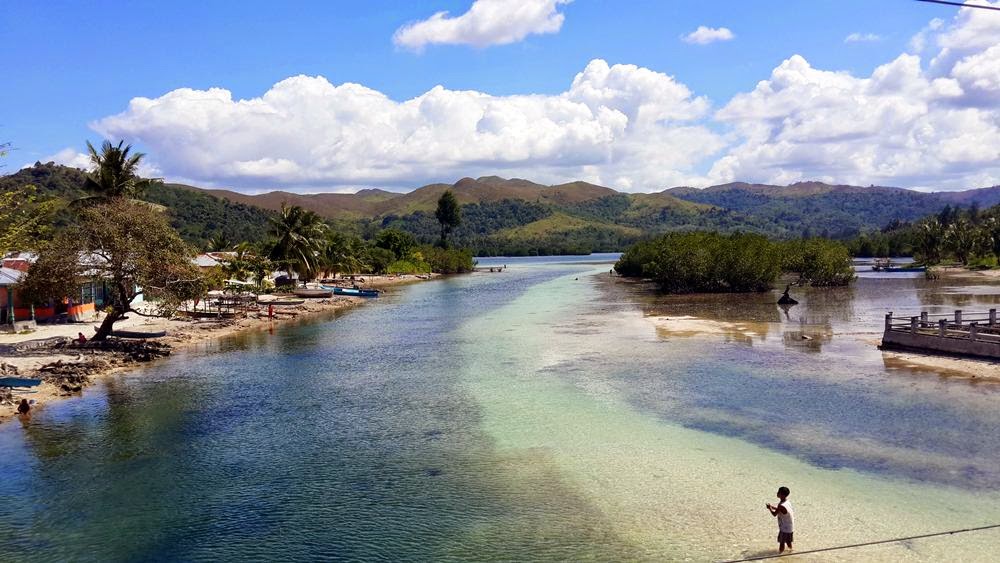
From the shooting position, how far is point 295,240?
88875 mm

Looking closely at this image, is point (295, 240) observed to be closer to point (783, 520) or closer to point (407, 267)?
point (407, 267)

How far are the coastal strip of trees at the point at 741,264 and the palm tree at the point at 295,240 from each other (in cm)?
4755

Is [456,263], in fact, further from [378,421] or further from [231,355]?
[378,421]

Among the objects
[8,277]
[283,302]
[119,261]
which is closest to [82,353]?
[119,261]

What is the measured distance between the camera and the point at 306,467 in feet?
72.3

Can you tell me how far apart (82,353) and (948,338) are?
4757 cm

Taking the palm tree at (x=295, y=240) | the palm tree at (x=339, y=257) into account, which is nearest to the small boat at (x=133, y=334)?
the palm tree at (x=295, y=240)

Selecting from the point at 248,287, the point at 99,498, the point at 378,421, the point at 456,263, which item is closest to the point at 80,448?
the point at 99,498

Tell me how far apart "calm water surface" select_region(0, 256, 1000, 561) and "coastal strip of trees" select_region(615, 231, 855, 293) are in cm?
4524

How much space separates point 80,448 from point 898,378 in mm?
34064

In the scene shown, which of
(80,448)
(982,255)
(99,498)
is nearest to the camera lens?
(99,498)

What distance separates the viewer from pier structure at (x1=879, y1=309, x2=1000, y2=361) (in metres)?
34.8

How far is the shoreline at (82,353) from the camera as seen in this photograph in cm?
3234

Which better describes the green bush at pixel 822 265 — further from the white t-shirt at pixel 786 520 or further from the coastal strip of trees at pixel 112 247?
the white t-shirt at pixel 786 520
